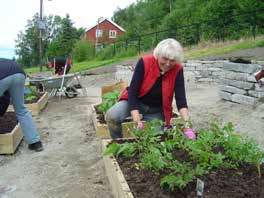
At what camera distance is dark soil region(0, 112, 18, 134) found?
16.3 feet

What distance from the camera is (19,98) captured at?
14.9ft

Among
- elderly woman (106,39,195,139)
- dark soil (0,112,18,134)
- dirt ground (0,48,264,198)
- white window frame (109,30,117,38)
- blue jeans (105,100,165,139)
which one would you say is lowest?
dirt ground (0,48,264,198)

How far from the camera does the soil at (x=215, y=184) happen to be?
2547 millimetres

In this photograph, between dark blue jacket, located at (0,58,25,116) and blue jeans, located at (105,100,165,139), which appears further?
dark blue jacket, located at (0,58,25,116)

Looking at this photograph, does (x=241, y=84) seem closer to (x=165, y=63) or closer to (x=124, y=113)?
(x=124, y=113)

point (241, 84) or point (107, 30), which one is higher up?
point (107, 30)

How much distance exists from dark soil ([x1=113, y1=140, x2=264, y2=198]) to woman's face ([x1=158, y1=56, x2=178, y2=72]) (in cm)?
106

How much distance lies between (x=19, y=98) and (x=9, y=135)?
1.58 feet

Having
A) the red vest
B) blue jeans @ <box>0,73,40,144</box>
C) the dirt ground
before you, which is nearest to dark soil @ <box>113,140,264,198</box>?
the dirt ground

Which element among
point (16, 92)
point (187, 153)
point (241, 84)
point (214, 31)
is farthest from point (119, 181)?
point (214, 31)

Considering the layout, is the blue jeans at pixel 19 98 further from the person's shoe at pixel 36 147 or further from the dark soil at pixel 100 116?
the dark soil at pixel 100 116

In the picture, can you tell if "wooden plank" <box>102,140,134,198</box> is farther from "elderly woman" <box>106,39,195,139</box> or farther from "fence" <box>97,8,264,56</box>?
"fence" <box>97,8,264,56</box>

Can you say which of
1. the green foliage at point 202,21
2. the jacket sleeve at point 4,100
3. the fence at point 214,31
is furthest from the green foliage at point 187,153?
the fence at point 214,31

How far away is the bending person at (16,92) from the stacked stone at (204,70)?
19.9ft
